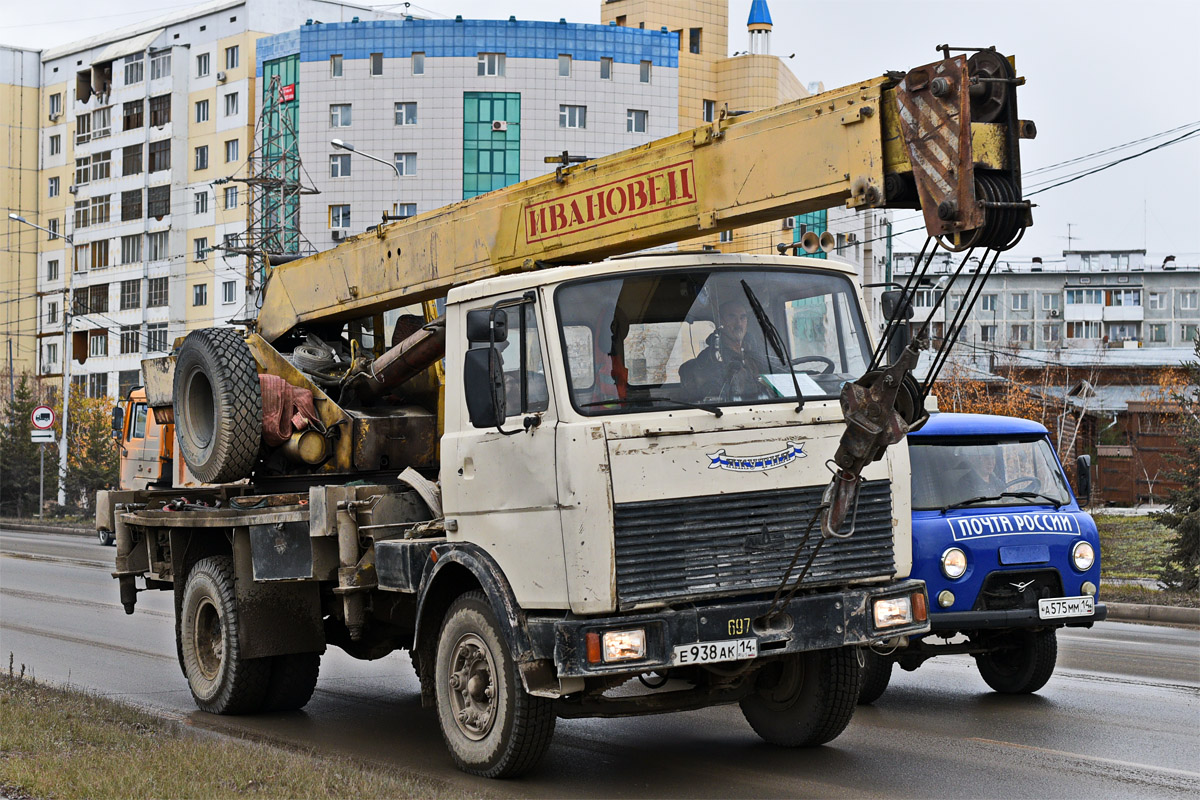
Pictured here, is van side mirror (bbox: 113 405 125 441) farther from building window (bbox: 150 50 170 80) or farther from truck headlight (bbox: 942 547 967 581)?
building window (bbox: 150 50 170 80)

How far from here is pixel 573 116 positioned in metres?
67.6

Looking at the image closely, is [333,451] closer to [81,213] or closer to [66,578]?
[66,578]

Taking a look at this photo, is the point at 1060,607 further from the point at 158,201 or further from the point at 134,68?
the point at 134,68

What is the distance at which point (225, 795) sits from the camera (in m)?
6.60

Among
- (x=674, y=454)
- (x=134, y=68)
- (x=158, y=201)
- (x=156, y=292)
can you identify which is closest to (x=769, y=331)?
(x=674, y=454)

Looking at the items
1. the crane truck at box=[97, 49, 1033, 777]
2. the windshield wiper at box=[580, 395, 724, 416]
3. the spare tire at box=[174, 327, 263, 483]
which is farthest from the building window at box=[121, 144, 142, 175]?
the windshield wiper at box=[580, 395, 724, 416]

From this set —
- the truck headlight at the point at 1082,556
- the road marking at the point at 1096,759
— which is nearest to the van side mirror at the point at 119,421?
the truck headlight at the point at 1082,556

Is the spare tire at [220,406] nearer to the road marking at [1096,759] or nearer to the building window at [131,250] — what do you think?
the road marking at [1096,759]

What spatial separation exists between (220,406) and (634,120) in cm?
5982

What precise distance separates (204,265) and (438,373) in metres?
67.6

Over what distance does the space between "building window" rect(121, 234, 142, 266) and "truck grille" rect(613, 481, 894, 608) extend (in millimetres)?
75734

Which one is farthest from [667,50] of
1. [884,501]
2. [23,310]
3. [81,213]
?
[884,501]

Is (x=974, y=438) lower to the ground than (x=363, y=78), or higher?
lower

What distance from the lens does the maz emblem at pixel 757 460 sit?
23.2ft
